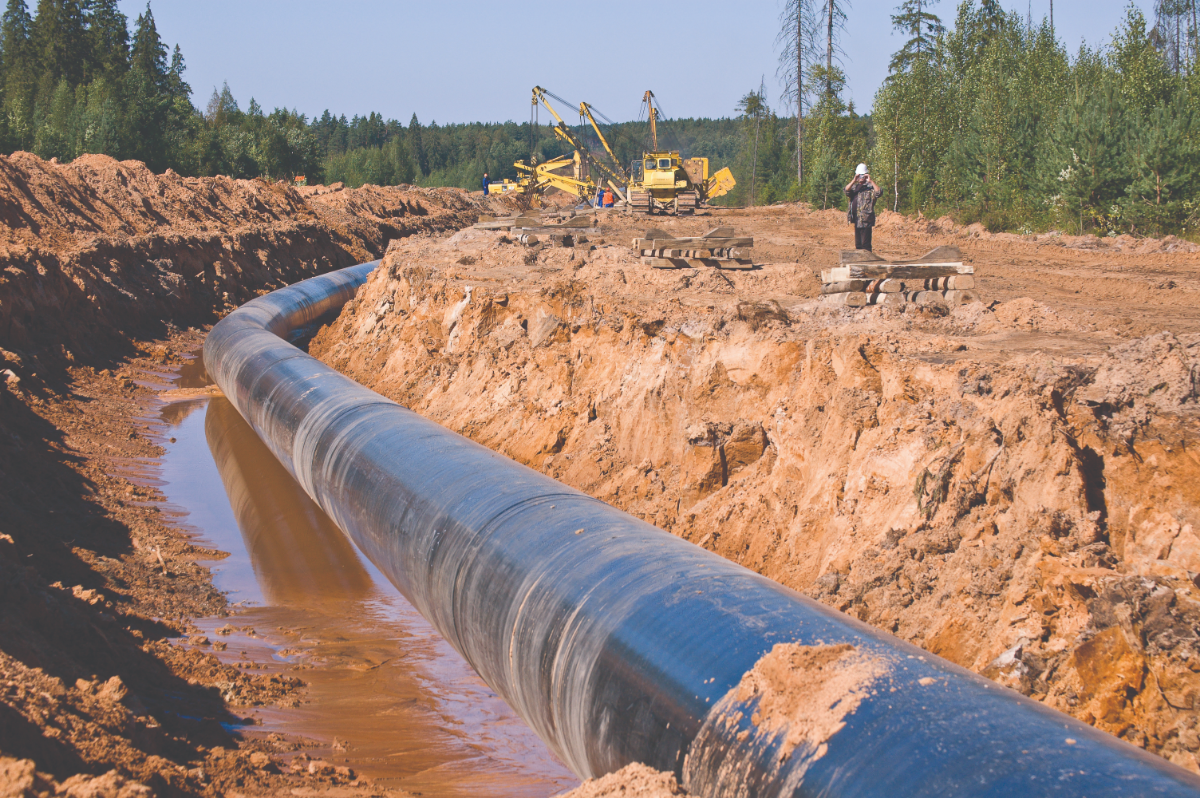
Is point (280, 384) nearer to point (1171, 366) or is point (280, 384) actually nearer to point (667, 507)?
point (667, 507)

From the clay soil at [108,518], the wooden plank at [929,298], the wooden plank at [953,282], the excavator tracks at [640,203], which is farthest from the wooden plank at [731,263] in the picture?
the excavator tracks at [640,203]

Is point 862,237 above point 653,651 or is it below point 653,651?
above

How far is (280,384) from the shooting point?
377 inches

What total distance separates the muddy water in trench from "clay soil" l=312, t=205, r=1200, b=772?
2172 mm

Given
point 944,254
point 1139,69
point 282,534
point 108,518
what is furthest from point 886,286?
point 1139,69

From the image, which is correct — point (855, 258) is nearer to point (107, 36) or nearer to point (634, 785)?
point (634, 785)

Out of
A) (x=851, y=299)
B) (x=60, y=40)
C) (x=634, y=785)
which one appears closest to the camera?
(x=634, y=785)

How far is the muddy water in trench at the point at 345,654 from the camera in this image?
17.1 feet

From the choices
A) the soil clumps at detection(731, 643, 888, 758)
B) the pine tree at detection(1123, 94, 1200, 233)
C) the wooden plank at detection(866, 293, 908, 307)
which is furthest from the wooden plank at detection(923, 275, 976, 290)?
the pine tree at detection(1123, 94, 1200, 233)

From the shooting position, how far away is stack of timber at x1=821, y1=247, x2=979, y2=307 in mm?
8992

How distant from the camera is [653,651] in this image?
11.8ft

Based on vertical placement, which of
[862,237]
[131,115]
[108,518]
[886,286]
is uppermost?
[131,115]

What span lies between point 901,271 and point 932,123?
85.9 ft

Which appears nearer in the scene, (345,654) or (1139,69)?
(345,654)
